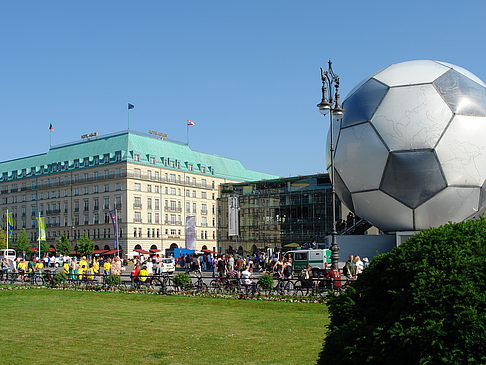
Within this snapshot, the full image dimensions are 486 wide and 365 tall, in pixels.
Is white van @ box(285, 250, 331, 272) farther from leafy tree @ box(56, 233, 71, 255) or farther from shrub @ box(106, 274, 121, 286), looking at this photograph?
leafy tree @ box(56, 233, 71, 255)

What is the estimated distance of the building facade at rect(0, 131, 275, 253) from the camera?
90312mm

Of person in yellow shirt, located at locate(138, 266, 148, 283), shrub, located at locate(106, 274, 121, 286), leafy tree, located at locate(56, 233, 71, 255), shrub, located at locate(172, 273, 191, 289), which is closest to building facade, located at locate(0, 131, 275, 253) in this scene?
leafy tree, located at locate(56, 233, 71, 255)

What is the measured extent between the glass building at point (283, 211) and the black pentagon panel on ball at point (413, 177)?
170 feet

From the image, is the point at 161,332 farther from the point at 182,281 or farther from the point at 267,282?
the point at 182,281

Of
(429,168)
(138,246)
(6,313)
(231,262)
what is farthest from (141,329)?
(138,246)

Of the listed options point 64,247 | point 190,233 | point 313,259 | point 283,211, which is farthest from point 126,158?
point 313,259

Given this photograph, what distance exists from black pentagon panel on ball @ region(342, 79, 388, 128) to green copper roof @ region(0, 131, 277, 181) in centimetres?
7014

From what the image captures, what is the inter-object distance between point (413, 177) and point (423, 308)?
17.1 m

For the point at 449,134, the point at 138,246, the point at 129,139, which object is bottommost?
the point at 138,246

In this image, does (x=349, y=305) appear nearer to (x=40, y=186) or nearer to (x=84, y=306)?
(x=84, y=306)

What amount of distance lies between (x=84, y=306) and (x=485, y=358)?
15512mm

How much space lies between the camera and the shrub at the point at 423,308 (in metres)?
4.37

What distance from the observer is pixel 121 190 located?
89750mm

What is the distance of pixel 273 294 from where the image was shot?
787 inches
